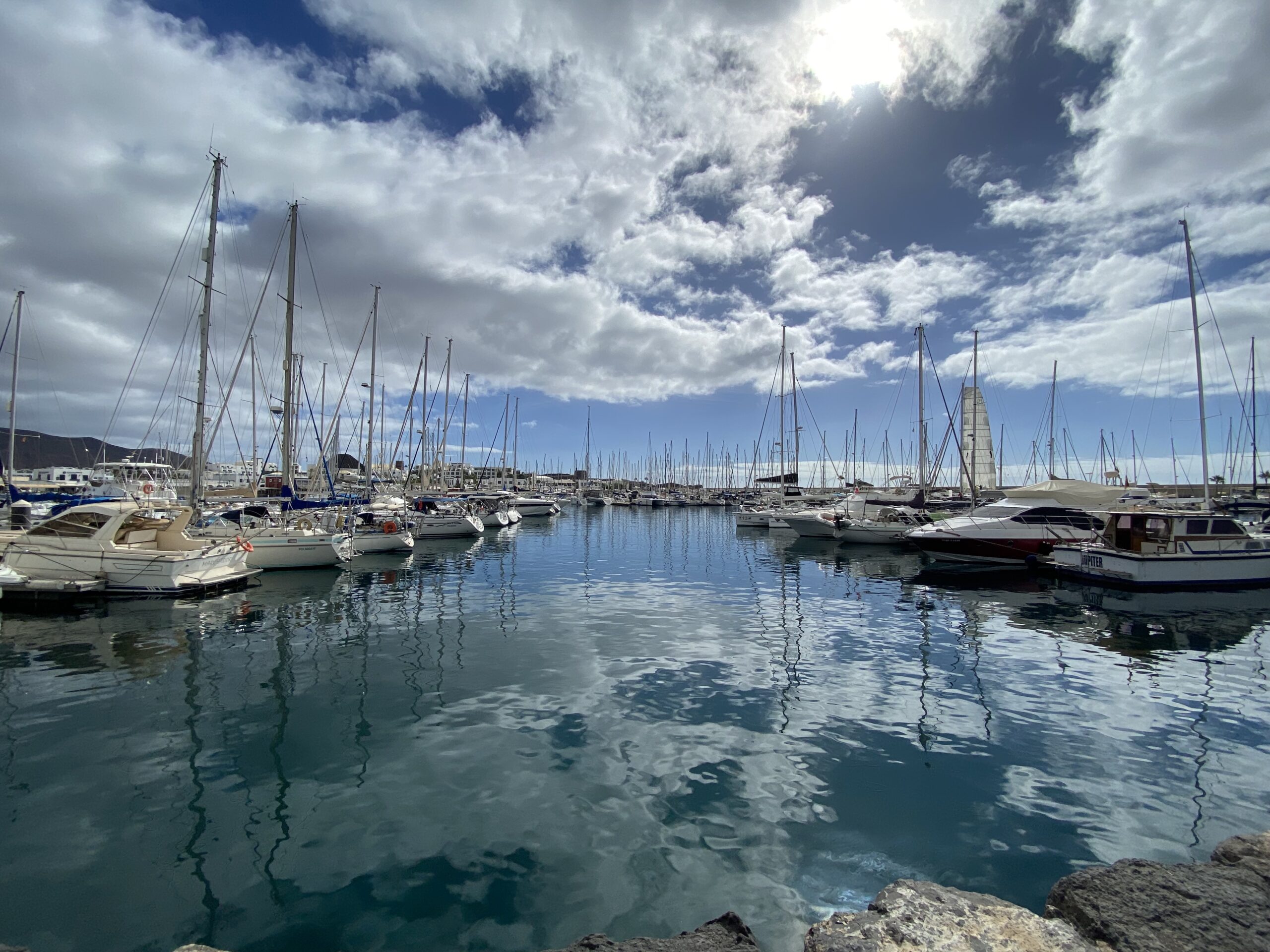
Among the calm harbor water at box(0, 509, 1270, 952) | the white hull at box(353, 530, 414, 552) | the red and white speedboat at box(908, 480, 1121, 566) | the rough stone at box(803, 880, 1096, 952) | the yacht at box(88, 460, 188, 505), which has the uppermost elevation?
the yacht at box(88, 460, 188, 505)

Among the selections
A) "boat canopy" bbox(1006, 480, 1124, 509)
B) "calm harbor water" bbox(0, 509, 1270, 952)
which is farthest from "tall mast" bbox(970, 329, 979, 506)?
"calm harbor water" bbox(0, 509, 1270, 952)

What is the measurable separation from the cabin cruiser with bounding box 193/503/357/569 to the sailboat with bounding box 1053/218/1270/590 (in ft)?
109

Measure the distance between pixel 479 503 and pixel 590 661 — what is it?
4821 centimetres

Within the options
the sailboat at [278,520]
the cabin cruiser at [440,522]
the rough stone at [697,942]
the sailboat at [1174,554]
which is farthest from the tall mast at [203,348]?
the sailboat at [1174,554]

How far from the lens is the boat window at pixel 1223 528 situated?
23719mm

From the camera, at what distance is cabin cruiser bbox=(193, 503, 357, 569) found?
2583cm

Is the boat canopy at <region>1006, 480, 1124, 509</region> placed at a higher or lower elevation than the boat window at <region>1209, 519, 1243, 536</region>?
higher

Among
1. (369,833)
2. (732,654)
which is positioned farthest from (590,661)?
(369,833)

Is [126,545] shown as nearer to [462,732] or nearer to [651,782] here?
[462,732]

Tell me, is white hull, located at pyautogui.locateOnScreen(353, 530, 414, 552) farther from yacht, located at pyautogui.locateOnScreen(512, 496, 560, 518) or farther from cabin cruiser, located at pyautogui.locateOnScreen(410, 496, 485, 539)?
A: yacht, located at pyautogui.locateOnScreen(512, 496, 560, 518)

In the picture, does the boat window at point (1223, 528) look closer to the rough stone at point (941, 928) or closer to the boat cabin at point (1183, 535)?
the boat cabin at point (1183, 535)

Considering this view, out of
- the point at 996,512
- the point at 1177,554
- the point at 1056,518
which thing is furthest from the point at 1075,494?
the point at 1177,554

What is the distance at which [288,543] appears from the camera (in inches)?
1025

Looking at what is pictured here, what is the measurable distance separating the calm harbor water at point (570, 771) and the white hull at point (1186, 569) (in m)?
6.03
